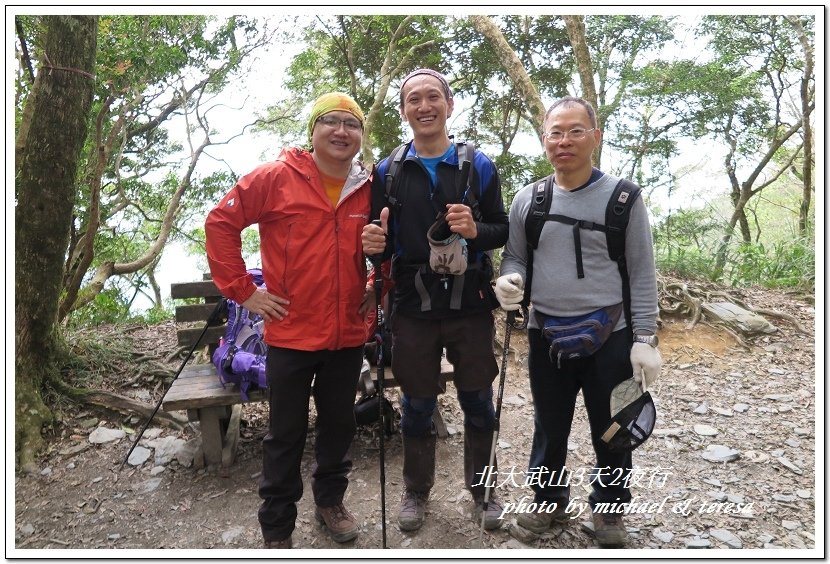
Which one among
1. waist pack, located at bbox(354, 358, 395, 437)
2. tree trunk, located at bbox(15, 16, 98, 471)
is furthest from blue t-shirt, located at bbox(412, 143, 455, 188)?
tree trunk, located at bbox(15, 16, 98, 471)

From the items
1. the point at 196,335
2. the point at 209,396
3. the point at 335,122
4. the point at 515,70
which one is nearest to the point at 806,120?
the point at 515,70

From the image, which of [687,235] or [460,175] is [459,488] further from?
[687,235]

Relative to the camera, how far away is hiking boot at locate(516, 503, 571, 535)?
3.29 m

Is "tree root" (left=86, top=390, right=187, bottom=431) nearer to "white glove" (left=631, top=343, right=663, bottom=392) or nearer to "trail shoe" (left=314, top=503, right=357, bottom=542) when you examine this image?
"trail shoe" (left=314, top=503, right=357, bottom=542)

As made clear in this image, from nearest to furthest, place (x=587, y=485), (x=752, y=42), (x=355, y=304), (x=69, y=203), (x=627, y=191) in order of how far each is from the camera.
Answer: (x=627, y=191), (x=355, y=304), (x=587, y=485), (x=69, y=203), (x=752, y=42)

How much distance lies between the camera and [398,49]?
10062mm

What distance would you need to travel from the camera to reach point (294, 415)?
10.1 feet

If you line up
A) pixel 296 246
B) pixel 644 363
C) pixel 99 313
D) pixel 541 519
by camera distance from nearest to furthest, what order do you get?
pixel 644 363 < pixel 296 246 < pixel 541 519 < pixel 99 313

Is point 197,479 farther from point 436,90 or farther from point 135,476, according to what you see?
point 436,90

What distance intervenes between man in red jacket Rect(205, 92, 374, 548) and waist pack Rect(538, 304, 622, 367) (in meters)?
1.13

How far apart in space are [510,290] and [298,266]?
1217 millimetres

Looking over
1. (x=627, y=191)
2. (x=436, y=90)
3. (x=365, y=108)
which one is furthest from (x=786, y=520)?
(x=365, y=108)

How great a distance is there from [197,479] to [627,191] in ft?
12.3

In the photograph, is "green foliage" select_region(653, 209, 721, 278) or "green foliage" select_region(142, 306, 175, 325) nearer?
"green foliage" select_region(142, 306, 175, 325)
